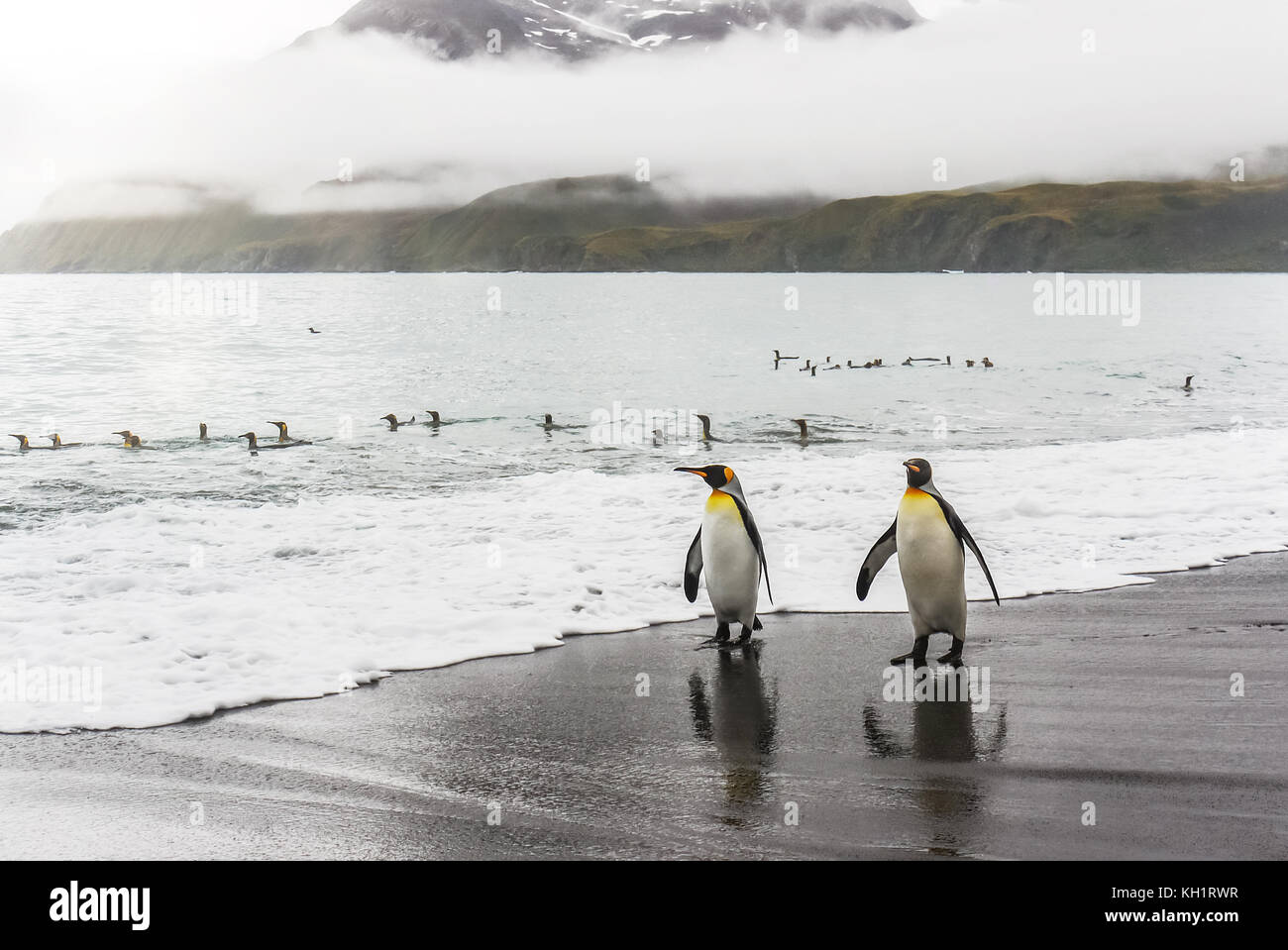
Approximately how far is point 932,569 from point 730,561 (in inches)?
61.2

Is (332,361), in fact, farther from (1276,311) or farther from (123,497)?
(1276,311)

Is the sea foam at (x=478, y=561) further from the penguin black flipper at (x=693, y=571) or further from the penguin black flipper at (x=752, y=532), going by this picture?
the penguin black flipper at (x=752, y=532)

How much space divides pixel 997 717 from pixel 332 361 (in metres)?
44.8

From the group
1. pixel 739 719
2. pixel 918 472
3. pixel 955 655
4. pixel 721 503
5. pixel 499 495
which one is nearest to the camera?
pixel 739 719

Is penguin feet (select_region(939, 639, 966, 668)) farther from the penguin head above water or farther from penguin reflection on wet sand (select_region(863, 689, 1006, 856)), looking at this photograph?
the penguin head above water

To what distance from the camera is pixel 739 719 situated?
6.38m

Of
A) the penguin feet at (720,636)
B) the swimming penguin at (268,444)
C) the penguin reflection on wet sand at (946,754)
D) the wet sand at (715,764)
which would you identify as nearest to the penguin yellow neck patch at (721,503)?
the penguin feet at (720,636)

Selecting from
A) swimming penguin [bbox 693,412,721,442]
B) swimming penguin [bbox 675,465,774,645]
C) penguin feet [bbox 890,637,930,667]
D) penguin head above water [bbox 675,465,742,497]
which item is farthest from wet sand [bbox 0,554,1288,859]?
swimming penguin [bbox 693,412,721,442]

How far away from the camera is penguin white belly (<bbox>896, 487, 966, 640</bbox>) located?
24.8 ft

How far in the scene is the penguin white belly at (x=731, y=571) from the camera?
8.37m

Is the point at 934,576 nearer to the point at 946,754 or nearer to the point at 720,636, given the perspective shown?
the point at 720,636

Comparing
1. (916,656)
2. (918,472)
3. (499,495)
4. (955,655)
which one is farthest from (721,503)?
(499,495)

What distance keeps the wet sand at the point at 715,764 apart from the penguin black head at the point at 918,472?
3.96 ft
